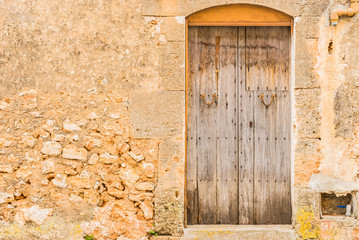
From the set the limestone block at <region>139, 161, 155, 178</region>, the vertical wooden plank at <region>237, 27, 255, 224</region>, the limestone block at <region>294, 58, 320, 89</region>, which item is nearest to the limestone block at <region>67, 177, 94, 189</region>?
the limestone block at <region>139, 161, 155, 178</region>

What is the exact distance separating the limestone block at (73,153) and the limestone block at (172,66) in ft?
3.26

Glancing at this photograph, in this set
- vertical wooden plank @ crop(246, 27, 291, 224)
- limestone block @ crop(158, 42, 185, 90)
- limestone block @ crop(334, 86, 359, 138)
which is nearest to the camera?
limestone block @ crop(334, 86, 359, 138)

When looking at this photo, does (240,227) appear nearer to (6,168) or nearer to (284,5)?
(284,5)

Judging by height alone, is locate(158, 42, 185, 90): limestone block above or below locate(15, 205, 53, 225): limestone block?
above

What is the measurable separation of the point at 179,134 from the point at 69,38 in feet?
4.65

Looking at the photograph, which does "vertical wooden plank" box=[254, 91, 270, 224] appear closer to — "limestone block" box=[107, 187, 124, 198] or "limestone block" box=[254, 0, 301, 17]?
"limestone block" box=[254, 0, 301, 17]

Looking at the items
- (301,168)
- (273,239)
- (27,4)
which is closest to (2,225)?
(27,4)

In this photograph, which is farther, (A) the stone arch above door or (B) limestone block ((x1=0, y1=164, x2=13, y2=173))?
(A) the stone arch above door

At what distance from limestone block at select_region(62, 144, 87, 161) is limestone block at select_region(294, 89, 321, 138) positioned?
2068mm

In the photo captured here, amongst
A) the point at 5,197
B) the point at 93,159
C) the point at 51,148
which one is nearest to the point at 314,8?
the point at 93,159

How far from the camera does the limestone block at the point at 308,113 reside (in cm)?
362

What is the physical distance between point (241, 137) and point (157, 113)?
91cm

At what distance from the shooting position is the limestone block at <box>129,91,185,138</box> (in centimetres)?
367

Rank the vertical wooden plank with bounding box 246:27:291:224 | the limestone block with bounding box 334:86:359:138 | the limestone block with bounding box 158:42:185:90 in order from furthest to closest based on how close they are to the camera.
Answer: the vertical wooden plank with bounding box 246:27:291:224 → the limestone block with bounding box 158:42:185:90 → the limestone block with bounding box 334:86:359:138
